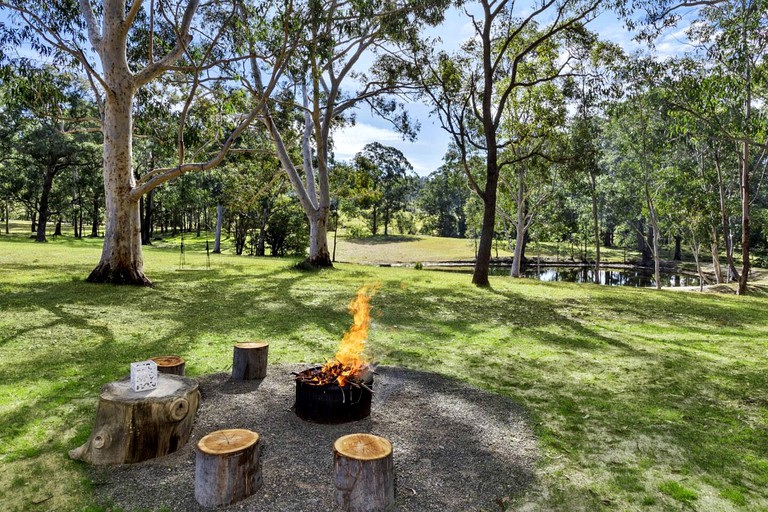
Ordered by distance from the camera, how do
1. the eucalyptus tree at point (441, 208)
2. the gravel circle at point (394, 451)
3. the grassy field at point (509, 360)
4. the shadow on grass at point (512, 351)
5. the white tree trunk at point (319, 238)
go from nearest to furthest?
the gravel circle at point (394, 451), the grassy field at point (509, 360), the shadow on grass at point (512, 351), the white tree trunk at point (319, 238), the eucalyptus tree at point (441, 208)

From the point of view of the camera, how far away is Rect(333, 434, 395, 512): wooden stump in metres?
3.32

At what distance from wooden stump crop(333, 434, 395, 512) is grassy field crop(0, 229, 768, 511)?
913mm

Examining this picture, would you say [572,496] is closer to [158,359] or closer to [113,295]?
[158,359]

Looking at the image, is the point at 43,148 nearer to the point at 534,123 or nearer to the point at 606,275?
the point at 534,123

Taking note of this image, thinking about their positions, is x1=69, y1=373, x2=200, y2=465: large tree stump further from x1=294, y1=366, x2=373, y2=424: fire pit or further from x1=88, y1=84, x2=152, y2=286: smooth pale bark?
x1=88, y1=84, x2=152, y2=286: smooth pale bark

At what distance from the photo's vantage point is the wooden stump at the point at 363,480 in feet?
10.9

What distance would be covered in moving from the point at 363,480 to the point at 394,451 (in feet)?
3.12

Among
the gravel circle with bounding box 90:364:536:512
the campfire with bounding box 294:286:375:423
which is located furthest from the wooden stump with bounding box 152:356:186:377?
the campfire with bounding box 294:286:375:423

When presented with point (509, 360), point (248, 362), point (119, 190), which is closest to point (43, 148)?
point (119, 190)

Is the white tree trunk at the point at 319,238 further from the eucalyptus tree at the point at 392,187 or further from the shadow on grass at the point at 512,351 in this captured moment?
the eucalyptus tree at the point at 392,187

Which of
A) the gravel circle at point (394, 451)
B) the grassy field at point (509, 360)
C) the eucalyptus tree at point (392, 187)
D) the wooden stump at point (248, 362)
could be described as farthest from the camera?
the eucalyptus tree at point (392, 187)

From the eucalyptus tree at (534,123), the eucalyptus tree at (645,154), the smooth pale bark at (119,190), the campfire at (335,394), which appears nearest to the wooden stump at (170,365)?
the campfire at (335,394)

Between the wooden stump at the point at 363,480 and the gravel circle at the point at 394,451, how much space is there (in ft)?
0.41

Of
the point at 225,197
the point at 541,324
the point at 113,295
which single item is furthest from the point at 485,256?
the point at 225,197
